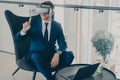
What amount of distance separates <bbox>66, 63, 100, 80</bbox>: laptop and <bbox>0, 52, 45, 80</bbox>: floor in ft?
3.11

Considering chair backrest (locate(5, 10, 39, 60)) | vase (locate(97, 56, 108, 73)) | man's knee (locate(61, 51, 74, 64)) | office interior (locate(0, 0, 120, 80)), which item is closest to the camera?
vase (locate(97, 56, 108, 73))

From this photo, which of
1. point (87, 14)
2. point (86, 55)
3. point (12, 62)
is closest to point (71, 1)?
point (87, 14)

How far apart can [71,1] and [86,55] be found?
117 centimetres

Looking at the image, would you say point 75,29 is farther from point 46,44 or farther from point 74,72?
point 74,72

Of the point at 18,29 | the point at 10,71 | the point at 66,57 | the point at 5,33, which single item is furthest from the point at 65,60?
the point at 5,33

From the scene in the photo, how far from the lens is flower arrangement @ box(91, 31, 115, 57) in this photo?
89.6 inches

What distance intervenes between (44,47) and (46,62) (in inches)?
6.2

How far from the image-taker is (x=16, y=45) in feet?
9.15

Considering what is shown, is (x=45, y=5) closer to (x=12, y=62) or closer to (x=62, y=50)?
(x=62, y=50)

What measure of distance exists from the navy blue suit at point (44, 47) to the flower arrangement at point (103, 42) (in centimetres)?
45

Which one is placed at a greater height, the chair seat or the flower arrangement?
the flower arrangement

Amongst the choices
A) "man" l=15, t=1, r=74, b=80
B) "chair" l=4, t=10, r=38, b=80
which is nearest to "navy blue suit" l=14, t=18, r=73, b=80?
"man" l=15, t=1, r=74, b=80

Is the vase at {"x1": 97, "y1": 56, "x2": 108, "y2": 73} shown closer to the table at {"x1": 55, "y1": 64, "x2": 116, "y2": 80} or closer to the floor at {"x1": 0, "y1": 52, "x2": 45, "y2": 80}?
the table at {"x1": 55, "y1": 64, "x2": 116, "y2": 80}

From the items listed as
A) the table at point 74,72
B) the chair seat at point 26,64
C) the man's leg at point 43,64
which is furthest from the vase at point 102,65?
the chair seat at point 26,64
